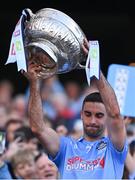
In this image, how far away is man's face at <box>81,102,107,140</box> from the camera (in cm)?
A: 584

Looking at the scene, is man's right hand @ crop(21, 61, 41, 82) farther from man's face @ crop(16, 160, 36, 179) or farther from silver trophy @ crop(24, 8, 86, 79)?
man's face @ crop(16, 160, 36, 179)

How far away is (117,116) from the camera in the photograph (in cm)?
563

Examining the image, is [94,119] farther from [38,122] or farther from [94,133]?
[38,122]

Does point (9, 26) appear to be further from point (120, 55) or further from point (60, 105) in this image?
point (60, 105)

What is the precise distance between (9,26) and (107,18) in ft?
5.03

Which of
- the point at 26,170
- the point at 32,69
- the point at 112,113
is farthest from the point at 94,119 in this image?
the point at 26,170

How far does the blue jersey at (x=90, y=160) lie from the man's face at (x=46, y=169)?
1.14 meters

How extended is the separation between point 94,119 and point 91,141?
0.15m

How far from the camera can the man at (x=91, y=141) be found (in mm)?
5629

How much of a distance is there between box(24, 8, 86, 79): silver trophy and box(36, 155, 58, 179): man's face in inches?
65.1

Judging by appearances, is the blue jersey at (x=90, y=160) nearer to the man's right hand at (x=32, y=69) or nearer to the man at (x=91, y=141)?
the man at (x=91, y=141)

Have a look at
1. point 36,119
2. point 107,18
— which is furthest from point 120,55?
point 36,119

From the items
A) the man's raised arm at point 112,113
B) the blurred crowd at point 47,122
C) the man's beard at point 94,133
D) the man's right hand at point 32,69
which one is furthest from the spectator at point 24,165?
the man's right hand at point 32,69

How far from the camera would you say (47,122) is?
8742 millimetres
